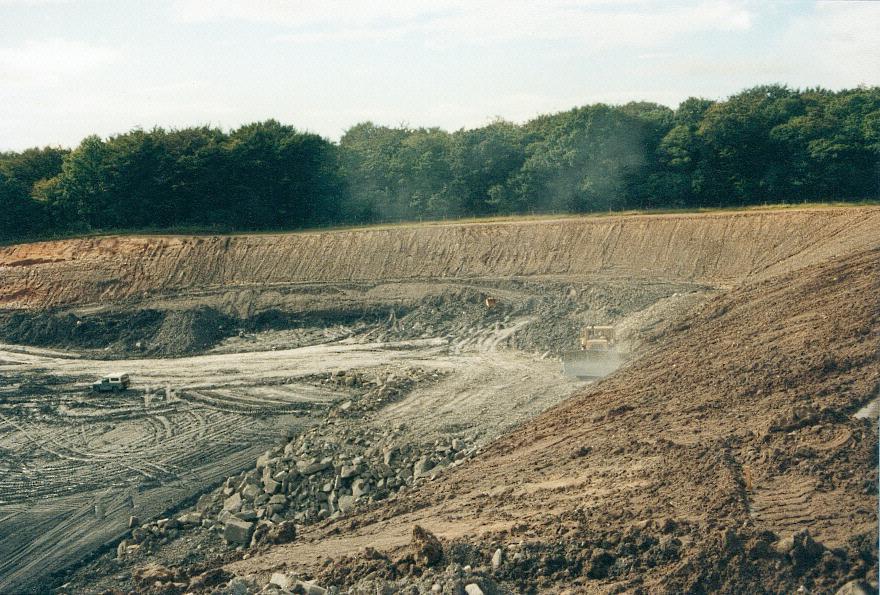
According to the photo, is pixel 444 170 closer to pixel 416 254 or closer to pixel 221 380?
pixel 416 254

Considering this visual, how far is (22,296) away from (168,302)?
7.58m

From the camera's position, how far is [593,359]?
2602cm

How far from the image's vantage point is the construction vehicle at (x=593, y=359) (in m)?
25.8

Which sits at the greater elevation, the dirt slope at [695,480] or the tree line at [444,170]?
the tree line at [444,170]

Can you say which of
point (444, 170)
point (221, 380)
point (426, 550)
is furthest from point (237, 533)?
point (444, 170)

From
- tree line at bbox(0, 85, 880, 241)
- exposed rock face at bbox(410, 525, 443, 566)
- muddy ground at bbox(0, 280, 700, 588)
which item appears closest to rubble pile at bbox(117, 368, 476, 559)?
muddy ground at bbox(0, 280, 700, 588)

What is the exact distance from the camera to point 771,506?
523 inches

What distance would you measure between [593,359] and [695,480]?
37.8 ft

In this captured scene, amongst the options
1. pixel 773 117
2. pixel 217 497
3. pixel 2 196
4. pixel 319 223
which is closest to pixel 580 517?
pixel 217 497

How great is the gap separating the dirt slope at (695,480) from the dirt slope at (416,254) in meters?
11.4

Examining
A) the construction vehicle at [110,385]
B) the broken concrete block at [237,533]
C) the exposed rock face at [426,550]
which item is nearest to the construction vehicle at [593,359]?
the broken concrete block at [237,533]

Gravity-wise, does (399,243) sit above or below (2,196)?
below

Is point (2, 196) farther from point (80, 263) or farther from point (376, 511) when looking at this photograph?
point (376, 511)

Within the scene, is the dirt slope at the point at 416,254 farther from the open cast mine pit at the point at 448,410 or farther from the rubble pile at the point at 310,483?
the rubble pile at the point at 310,483
